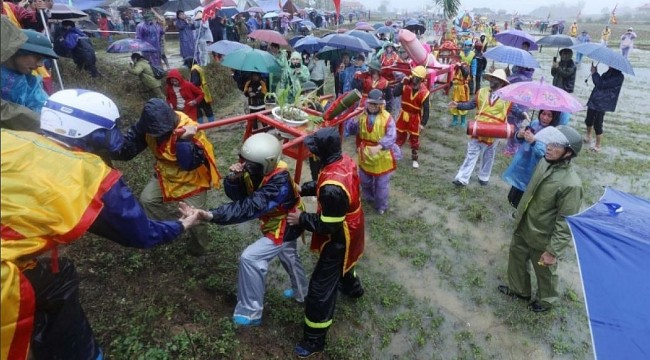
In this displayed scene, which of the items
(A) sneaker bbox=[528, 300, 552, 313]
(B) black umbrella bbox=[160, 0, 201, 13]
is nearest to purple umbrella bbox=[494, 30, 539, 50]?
(B) black umbrella bbox=[160, 0, 201, 13]

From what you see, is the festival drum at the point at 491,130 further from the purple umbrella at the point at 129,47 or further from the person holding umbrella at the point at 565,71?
the purple umbrella at the point at 129,47

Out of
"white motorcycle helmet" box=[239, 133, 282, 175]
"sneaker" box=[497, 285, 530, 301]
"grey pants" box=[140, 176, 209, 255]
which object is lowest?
"sneaker" box=[497, 285, 530, 301]

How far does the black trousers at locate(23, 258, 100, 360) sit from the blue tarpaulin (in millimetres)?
2905

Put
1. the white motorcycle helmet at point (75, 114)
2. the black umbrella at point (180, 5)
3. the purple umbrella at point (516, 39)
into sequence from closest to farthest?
the white motorcycle helmet at point (75, 114) → the black umbrella at point (180, 5) → the purple umbrella at point (516, 39)

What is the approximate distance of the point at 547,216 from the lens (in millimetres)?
3584

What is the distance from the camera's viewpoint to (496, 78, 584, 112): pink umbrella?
15.7ft

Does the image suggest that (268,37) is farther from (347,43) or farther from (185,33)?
(185,33)

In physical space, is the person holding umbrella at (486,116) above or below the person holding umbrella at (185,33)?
below

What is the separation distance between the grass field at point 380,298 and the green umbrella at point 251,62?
83.6 inches

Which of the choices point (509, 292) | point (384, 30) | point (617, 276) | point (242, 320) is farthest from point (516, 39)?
point (242, 320)

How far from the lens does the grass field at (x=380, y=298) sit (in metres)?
3.20

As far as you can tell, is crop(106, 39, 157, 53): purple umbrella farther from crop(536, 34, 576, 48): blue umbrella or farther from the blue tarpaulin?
crop(536, 34, 576, 48): blue umbrella

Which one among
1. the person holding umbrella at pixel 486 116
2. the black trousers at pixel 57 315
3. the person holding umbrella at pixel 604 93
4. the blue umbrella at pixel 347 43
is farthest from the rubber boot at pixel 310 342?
the blue umbrella at pixel 347 43

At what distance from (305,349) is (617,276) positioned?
2275 mm
